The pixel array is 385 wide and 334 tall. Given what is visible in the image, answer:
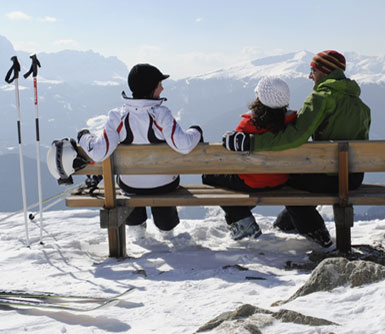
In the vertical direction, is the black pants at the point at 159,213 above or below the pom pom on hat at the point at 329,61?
below

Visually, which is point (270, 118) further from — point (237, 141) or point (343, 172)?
point (343, 172)

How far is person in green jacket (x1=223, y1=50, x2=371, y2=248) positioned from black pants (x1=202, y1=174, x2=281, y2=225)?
0.55m

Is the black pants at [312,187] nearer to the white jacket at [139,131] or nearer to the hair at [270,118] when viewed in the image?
the hair at [270,118]

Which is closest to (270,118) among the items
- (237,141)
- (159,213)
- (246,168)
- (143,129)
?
(237,141)

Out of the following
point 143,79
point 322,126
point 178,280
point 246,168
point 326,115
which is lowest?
point 178,280

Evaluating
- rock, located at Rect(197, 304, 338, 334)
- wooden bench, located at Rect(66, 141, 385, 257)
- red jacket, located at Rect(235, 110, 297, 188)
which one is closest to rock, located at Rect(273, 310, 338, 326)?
rock, located at Rect(197, 304, 338, 334)

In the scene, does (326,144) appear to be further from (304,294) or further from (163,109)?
(304,294)

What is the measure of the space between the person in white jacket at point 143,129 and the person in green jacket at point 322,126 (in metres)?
0.50

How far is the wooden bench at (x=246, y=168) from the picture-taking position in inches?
173

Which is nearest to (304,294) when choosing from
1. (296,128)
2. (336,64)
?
(296,128)

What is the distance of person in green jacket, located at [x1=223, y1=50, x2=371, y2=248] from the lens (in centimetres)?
430

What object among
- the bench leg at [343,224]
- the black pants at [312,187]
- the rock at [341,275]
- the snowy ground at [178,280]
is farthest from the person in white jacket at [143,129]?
the rock at [341,275]

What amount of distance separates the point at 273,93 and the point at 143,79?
131 centimetres

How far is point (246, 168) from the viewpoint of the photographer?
14.8ft
